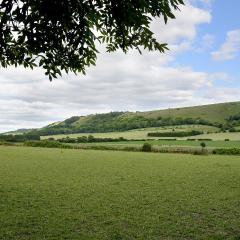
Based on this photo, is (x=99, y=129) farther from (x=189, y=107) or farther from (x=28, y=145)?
(x=28, y=145)

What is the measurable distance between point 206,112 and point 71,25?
171 m

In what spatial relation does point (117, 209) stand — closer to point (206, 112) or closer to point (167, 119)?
point (167, 119)

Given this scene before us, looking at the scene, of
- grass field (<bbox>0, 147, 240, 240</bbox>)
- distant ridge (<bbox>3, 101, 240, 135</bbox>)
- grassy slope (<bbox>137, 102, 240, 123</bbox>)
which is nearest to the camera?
grass field (<bbox>0, 147, 240, 240</bbox>)

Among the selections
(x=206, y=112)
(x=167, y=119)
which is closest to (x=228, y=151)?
(x=167, y=119)

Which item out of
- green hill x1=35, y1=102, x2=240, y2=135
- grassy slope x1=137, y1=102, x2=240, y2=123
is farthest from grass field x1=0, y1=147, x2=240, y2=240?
grassy slope x1=137, y1=102, x2=240, y2=123

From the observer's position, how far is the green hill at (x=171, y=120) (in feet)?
482

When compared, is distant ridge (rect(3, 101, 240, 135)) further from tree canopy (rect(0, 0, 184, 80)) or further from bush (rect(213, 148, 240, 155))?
tree canopy (rect(0, 0, 184, 80))

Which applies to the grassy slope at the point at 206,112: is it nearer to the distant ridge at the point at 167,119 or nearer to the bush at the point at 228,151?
the distant ridge at the point at 167,119

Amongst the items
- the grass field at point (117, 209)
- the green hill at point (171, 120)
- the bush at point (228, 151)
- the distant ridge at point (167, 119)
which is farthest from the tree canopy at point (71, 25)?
the distant ridge at point (167, 119)

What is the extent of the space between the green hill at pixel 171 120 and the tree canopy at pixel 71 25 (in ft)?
400

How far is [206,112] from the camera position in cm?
17588

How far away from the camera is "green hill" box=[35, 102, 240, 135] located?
147 meters

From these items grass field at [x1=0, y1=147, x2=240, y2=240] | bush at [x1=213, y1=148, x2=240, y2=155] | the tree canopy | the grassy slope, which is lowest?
bush at [x1=213, y1=148, x2=240, y2=155]

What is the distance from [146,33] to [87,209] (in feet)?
24.0
